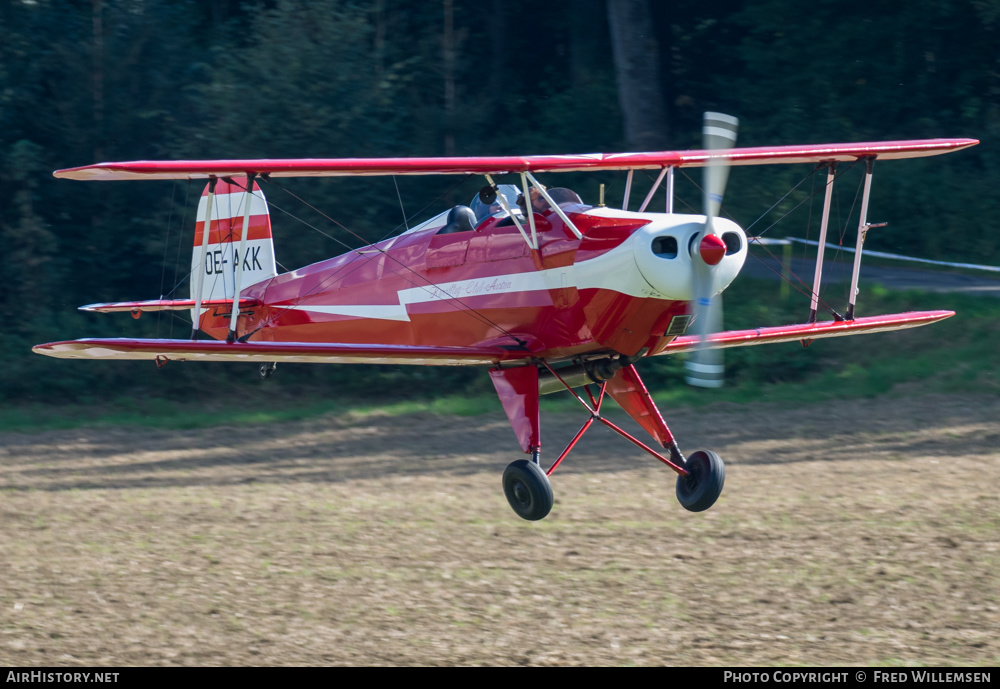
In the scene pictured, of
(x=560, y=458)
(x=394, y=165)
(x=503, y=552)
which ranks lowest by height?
(x=503, y=552)

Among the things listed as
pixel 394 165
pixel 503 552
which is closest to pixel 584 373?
pixel 394 165

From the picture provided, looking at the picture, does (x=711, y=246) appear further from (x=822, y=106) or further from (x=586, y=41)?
(x=586, y=41)

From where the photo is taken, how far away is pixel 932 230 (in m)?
20.4

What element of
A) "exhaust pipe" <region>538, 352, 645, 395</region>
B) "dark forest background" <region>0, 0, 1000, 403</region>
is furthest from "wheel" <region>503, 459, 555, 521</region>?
"dark forest background" <region>0, 0, 1000, 403</region>

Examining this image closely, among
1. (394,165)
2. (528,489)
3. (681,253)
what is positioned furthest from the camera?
(528,489)

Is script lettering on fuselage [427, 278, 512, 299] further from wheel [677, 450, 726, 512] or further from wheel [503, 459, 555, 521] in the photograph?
wheel [677, 450, 726, 512]

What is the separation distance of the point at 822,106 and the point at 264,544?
1689cm

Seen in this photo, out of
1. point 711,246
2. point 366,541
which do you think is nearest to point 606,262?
point 711,246

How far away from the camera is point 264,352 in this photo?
24.6ft

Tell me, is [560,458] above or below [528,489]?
above

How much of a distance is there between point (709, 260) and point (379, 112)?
15.2m

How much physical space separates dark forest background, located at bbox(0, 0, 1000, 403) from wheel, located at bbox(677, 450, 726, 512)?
10.9m

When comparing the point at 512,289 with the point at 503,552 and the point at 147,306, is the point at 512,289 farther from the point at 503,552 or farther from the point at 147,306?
the point at 147,306

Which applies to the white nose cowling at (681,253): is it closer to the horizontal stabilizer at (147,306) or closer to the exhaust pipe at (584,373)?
the exhaust pipe at (584,373)
